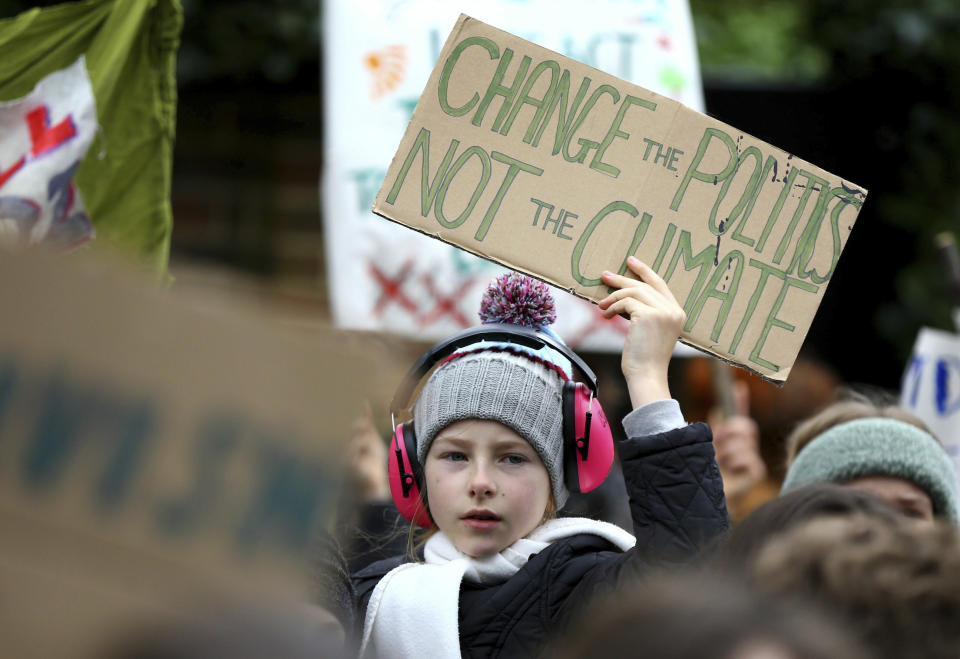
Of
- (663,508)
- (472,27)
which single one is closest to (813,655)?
(663,508)

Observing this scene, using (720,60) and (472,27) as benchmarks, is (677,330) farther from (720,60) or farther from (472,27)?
(720,60)

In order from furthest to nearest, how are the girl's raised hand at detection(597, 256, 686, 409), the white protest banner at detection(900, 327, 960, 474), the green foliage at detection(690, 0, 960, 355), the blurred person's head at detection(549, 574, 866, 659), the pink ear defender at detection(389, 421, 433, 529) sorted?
the green foliage at detection(690, 0, 960, 355) → the white protest banner at detection(900, 327, 960, 474) → the pink ear defender at detection(389, 421, 433, 529) → the girl's raised hand at detection(597, 256, 686, 409) → the blurred person's head at detection(549, 574, 866, 659)

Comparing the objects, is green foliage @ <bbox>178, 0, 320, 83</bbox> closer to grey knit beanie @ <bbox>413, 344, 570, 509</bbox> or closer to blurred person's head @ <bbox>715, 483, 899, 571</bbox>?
grey knit beanie @ <bbox>413, 344, 570, 509</bbox>

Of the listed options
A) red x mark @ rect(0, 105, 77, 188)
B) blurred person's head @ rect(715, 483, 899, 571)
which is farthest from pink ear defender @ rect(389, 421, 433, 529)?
red x mark @ rect(0, 105, 77, 188)

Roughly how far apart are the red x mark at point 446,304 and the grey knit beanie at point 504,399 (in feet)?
4.50

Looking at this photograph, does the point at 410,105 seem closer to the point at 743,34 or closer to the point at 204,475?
the point at 204,475

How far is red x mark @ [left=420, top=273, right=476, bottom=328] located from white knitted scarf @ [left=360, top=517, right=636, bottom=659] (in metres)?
1.47

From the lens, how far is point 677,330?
6.89 ft

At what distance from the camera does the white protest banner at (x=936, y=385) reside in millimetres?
3613

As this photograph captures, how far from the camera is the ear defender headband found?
87.6 inches

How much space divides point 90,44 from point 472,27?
1.41 metres

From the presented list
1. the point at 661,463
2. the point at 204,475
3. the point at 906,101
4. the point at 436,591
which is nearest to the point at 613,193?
the point at 661,463

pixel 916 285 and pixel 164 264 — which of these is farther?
pixel 916 285

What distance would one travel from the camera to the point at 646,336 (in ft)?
6.74
